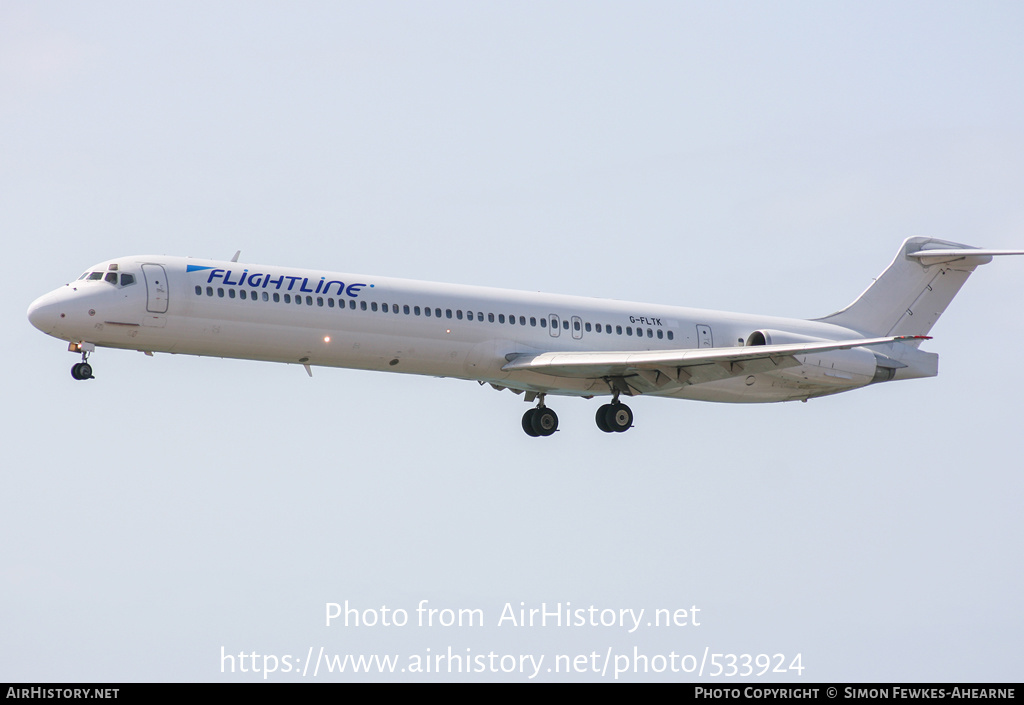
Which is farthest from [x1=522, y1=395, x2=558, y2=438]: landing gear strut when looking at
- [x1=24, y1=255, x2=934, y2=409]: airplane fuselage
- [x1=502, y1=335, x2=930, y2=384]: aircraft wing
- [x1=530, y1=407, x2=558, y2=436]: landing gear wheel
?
[x1=502, y1=335, x2=930, y2=384]: aircraft wing

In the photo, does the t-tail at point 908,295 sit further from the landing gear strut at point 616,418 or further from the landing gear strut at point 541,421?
the landing gear strut at point 541,421

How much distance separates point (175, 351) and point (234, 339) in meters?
1.30

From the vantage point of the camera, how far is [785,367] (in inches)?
1545

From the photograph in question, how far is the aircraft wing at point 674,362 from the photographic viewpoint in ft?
122

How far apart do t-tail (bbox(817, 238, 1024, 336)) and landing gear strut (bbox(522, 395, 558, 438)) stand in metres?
8.94

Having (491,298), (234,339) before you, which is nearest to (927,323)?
(491,298)

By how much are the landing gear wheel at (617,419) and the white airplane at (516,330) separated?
0.03 metres

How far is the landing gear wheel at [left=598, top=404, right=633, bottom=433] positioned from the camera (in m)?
39.7

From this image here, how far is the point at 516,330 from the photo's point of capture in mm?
38344

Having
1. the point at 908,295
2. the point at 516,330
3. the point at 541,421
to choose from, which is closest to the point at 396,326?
the point at 516,330

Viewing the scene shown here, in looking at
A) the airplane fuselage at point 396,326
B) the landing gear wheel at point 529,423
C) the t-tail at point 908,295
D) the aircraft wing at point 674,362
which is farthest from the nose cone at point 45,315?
the t-tail at point 908,295

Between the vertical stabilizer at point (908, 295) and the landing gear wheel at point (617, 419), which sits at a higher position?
the vertical stabilizer at point (908, 295)
